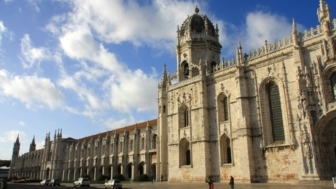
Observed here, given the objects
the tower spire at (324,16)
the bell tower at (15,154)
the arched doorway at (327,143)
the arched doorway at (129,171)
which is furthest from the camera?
the bell tower at (15,154)

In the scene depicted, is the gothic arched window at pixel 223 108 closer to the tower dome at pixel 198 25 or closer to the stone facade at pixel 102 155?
the tower dome at pixel 198 25

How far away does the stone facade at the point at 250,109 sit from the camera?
24469 mm

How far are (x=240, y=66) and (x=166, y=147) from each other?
627 inches

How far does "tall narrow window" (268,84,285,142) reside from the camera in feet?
90.2

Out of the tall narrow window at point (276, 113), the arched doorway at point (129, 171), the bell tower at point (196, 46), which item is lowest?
the arched doorway at point (129, 171)

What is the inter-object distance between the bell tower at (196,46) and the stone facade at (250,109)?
0.45ft

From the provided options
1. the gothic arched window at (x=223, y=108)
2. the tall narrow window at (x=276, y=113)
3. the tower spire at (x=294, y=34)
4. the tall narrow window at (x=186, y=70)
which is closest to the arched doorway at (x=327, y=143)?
the tall narrow window at (x=276, y=113)

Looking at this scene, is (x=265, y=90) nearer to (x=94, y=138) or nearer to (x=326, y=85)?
(x=326, y=85)

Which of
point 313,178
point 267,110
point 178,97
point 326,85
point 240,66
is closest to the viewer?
point 313,178

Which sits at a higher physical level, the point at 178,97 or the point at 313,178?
the point at 178,97

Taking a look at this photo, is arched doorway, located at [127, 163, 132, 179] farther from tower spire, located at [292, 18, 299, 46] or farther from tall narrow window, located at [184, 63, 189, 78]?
tower spire, located at [292, 18, 299, 46]

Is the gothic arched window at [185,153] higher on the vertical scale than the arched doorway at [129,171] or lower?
higher

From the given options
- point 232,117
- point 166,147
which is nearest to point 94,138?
point 166,147

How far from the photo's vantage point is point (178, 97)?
123ft
